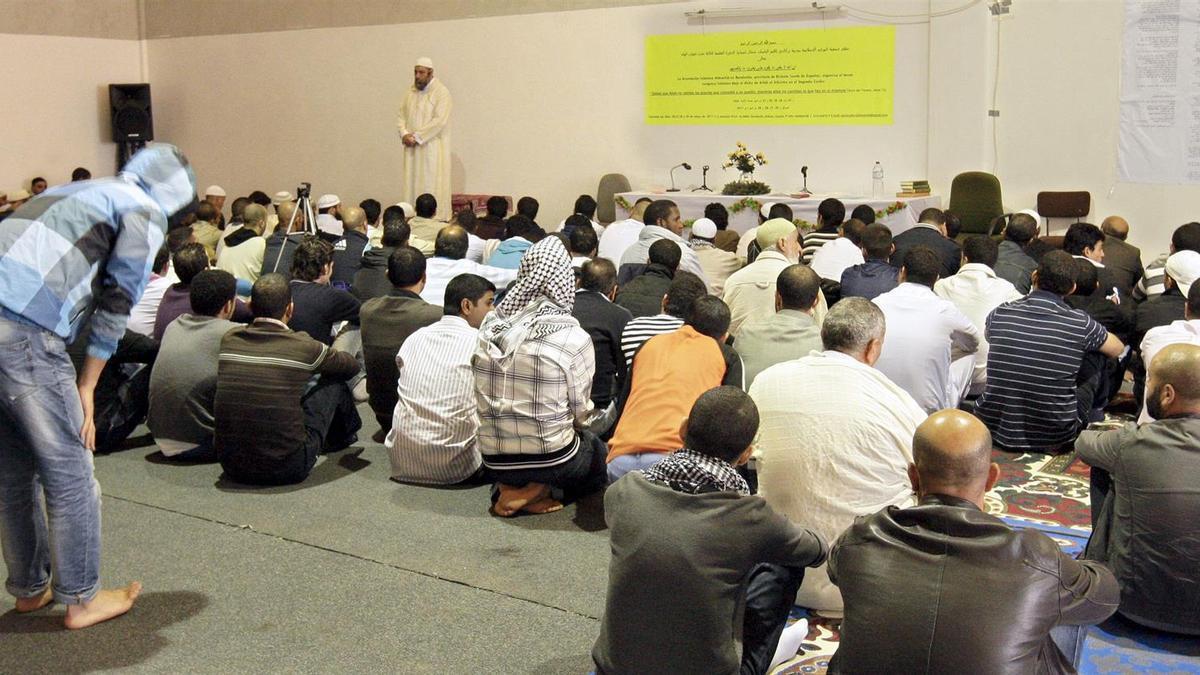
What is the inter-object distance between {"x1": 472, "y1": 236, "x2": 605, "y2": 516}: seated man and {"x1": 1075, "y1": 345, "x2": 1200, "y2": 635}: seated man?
66.4 inches

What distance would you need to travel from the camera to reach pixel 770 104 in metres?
10.1

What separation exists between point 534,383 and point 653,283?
1.58 m

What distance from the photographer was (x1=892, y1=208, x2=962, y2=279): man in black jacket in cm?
629

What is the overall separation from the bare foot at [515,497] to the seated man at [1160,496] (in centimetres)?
190

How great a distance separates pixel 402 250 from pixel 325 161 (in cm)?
806

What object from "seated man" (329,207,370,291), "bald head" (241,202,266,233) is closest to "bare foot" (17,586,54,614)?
"seated man" (329,207,370,291)

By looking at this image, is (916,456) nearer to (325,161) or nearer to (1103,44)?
(1103,44)

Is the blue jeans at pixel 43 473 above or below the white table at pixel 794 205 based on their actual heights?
below

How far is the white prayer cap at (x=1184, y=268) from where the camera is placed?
17.3 feet

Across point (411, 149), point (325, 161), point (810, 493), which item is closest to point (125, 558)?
point (810, 493)

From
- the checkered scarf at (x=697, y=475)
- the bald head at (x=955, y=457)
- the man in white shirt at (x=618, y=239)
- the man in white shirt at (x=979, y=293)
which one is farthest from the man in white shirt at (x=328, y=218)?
the bald head at (x=955, y=457)

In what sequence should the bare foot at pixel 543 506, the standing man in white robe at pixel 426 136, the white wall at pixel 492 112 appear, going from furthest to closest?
the standing man in white robe at pixel 426 136, the white wall at pixel 492 112, the bare foot at pixel 543 506

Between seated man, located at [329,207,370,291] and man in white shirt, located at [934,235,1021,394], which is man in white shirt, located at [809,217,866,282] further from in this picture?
seated man, located at [329,207,370,291]

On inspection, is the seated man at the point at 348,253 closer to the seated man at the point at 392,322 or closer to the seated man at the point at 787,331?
the seated man at the point at 392,322
